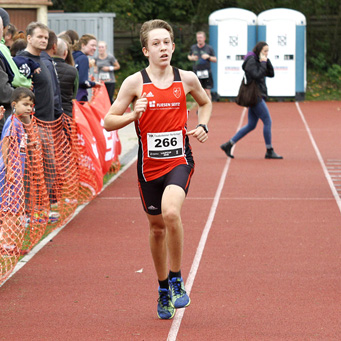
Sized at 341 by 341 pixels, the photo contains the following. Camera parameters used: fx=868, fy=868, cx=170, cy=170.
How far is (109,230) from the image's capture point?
9.35m

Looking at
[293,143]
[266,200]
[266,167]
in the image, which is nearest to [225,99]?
[293,143]

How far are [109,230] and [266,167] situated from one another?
5421 millimetres

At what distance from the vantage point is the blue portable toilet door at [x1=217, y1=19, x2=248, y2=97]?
2855 centimetres

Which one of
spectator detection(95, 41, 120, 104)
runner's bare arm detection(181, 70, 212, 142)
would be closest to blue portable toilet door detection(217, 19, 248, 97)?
spectator detection(95, 41, 120, 104)

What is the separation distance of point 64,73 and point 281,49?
18558 mm

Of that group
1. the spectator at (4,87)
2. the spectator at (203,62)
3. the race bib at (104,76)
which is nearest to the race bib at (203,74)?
the spectator at (203,62)

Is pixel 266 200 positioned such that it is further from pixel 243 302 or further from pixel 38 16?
pixel 38 16

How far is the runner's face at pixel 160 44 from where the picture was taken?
580 cm

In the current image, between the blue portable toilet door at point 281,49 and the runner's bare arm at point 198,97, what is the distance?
73.7 feet

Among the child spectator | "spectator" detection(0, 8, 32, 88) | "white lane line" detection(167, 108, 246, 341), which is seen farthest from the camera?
"spectator" detection(0, 8, 32, 88)

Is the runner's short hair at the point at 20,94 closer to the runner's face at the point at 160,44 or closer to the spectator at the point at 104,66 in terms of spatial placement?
the runner's face at the point at 160,44

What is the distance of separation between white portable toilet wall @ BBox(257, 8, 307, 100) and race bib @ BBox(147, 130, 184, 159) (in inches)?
901

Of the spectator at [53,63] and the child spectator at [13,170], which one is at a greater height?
the spectator at [53,63]

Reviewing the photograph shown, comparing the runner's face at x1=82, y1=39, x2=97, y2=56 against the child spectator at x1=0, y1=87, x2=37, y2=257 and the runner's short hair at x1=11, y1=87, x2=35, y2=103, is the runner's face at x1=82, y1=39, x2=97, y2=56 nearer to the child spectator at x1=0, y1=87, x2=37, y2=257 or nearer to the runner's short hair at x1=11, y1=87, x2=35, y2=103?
the child spectator at x1=0, y1=87, x2=37, y2=257
